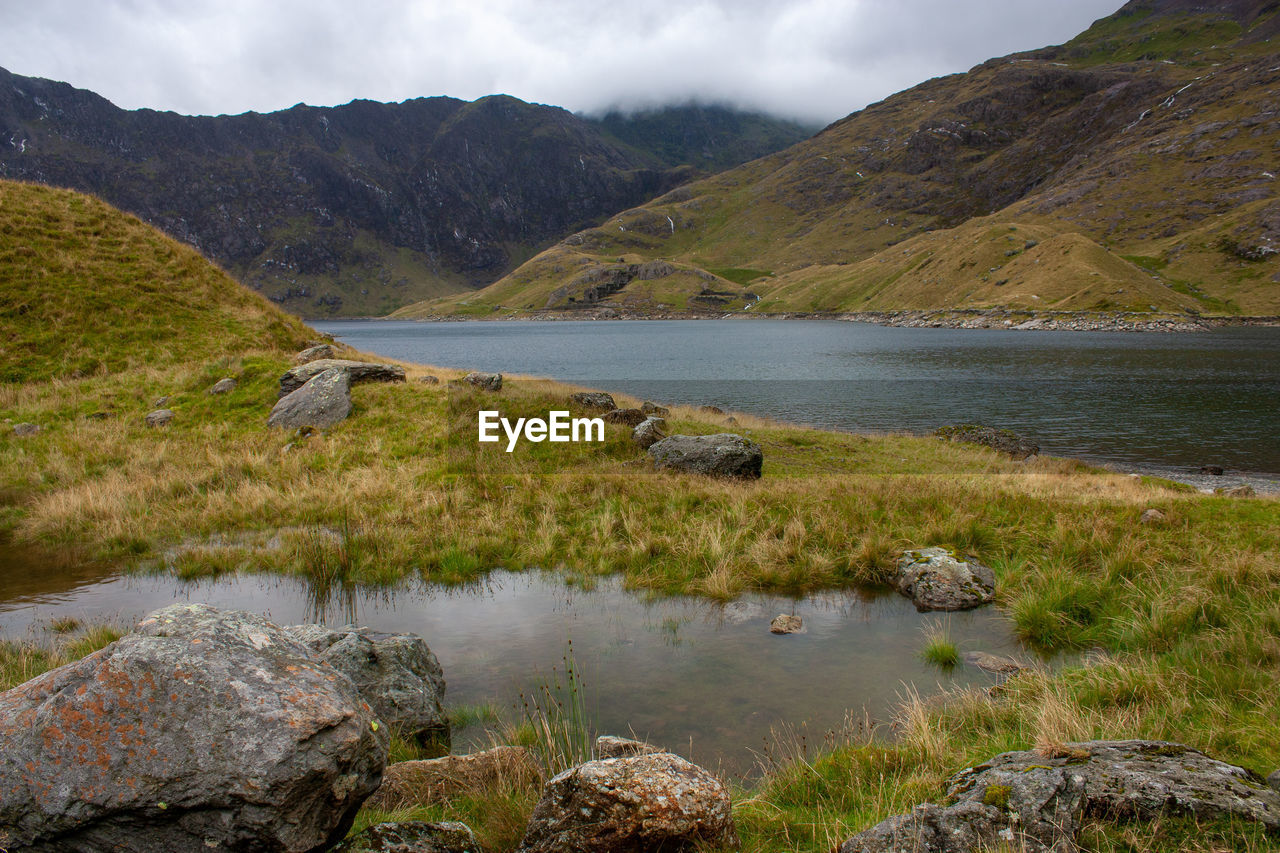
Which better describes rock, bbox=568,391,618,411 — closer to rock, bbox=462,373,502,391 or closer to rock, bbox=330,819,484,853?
rock, bbox=462,373,502,391

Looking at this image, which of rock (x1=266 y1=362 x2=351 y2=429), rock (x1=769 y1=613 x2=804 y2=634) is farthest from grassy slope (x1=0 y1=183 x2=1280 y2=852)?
rock (x1=769 y1=613 x2=804 y2=634)

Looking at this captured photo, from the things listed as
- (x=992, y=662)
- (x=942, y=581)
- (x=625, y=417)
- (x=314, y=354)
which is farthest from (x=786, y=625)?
(x=314, y=354)

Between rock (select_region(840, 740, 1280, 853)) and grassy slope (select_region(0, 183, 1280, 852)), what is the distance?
0.19 metres

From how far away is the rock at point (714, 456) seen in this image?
57.7ft

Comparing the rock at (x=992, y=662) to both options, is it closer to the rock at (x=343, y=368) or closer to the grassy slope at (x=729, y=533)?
the grassy slope at (x=729, y=533)

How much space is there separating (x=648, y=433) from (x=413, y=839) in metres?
16.6

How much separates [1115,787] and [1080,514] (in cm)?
1130

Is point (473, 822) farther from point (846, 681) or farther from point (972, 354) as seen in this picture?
point (972, 354)

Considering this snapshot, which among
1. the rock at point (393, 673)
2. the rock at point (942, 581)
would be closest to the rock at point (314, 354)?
the rock at point (393, 673)

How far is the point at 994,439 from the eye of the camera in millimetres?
30906

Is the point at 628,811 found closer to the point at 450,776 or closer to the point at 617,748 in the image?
the point at 617,748

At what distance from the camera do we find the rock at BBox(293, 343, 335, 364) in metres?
25.8

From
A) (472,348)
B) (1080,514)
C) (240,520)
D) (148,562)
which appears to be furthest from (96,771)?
(472,348)

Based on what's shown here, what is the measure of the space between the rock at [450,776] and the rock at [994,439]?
1143 inches
